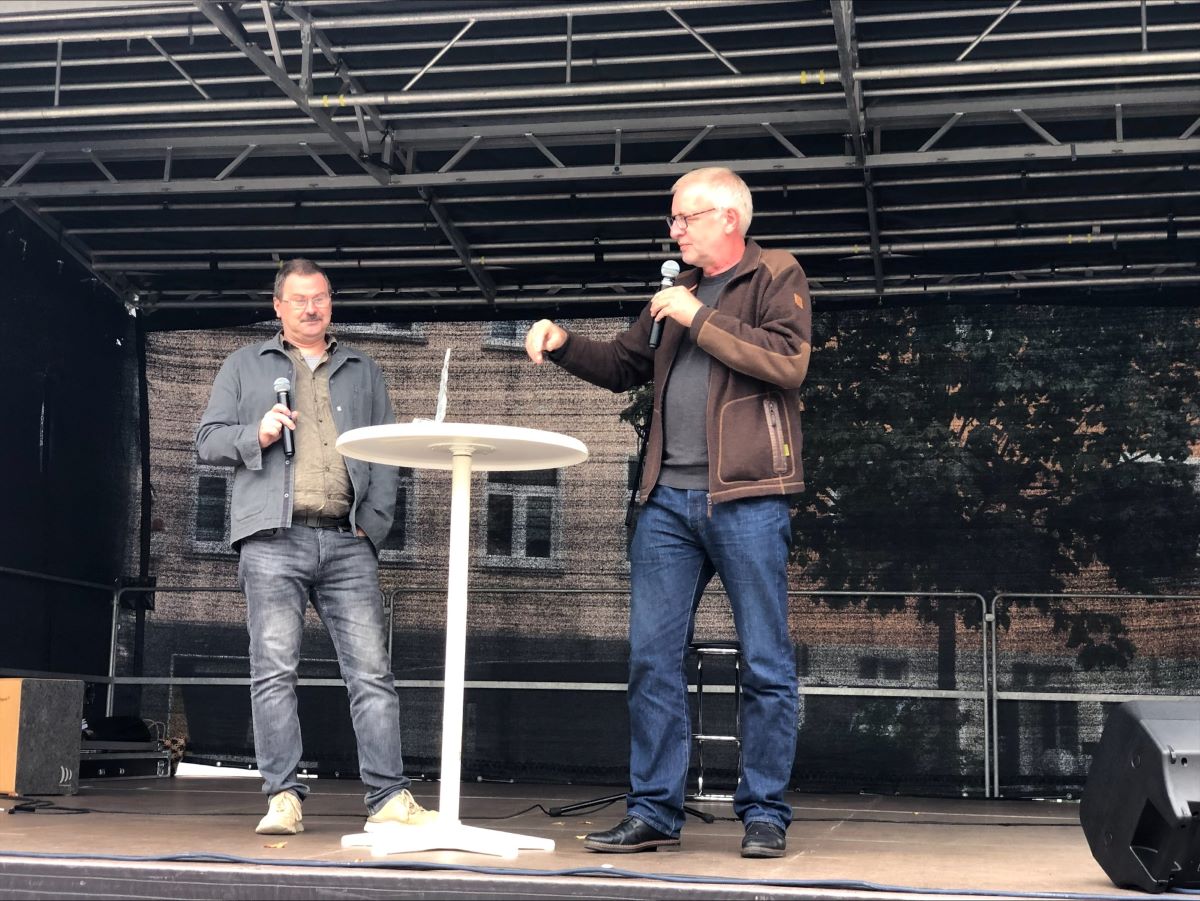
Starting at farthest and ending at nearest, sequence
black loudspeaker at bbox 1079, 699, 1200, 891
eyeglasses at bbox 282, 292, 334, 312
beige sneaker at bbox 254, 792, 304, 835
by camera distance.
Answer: eyeglasses at bbox 282, 292, 334, 312
beige sneaker at bbox 254, 792, 304, 835
black loudspeaker at bbox 1079, 699, 1200, 891

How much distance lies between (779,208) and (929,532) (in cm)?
165

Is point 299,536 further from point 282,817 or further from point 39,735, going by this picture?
point 39,735

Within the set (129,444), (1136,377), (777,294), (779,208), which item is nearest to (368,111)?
(779,208)

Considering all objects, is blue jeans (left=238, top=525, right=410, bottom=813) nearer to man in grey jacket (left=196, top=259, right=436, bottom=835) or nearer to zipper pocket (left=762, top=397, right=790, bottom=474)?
man in grey jacket (left=196, top=259, right=436, bottom=835)

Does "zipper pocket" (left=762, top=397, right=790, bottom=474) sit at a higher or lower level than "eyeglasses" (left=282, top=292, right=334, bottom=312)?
lower

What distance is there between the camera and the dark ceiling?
196 inches

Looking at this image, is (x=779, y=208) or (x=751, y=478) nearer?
(x=751, y=478)

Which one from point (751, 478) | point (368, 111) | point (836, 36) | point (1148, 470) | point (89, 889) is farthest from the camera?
point (1148, 470)

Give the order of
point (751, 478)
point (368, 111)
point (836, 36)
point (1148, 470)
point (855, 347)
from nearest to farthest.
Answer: point (751, 478) < point (836, 36) < point (368, 111) < point (1148, 470) < point (855, 347)

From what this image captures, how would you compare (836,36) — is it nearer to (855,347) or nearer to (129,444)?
(855,347)

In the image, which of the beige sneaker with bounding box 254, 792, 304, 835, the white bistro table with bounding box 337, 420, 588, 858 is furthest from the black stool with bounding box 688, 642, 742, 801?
the white bistro table with bounding box 337, 420, 588, 858

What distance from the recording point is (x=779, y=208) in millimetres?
6211

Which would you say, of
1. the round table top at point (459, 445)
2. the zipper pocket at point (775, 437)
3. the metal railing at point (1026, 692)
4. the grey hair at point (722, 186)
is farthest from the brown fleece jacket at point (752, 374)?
the metal railing at point (1026, 692)

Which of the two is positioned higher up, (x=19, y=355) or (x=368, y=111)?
(x=368, y=111)
